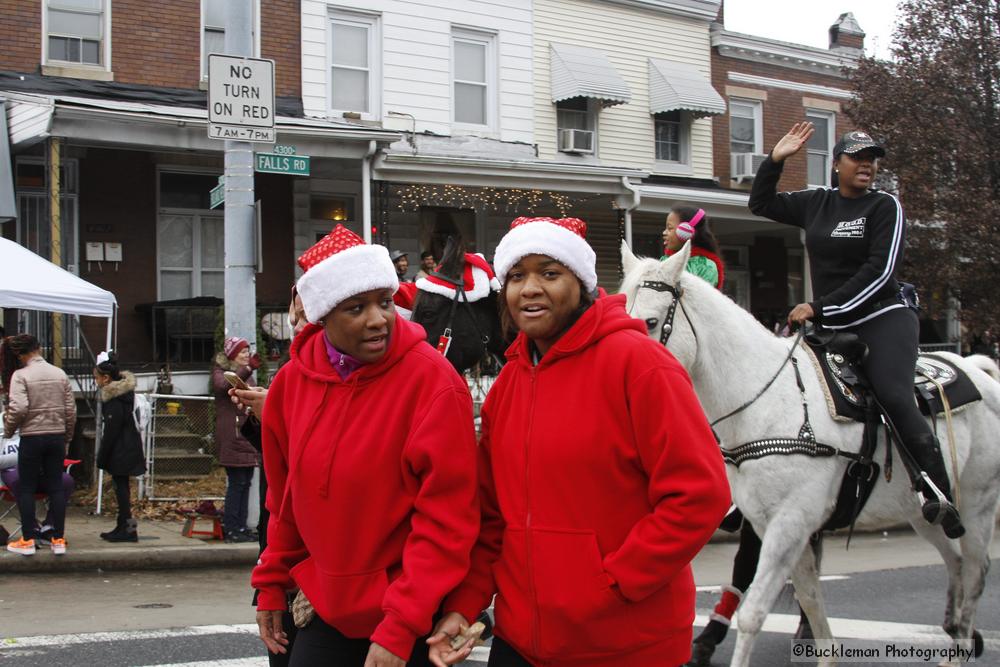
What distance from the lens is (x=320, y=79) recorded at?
58.8 feet

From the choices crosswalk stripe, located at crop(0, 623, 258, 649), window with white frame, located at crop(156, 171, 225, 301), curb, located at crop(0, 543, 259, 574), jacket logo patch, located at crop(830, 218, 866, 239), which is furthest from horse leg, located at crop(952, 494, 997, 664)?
window with white frame, located at crop(156, 171, 225, 301)

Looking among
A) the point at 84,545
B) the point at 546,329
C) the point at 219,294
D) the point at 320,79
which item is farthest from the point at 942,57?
the point at 546,329

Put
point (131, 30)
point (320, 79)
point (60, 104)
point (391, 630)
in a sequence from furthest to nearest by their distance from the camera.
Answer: point (320, 79) < point (131, 30) < point (60, 104) < point (391, 630)

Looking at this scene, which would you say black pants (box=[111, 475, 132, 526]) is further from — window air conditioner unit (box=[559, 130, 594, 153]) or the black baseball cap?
window air conditioner unit (box=[559, 130, 594, 153])

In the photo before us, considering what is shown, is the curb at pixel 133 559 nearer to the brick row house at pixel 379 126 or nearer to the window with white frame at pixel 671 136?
the brick row house at pixel 379 126

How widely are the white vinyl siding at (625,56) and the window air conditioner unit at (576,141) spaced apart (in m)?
0.19

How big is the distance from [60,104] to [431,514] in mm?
12302

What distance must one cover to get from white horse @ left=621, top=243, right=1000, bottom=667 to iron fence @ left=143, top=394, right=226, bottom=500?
821 cm

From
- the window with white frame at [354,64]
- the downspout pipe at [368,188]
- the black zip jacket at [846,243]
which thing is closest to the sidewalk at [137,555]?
the downspout pipe at [368,188]

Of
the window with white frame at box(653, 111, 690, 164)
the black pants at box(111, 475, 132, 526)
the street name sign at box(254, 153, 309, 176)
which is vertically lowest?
the black pants at box(111, 475, 132, 526)

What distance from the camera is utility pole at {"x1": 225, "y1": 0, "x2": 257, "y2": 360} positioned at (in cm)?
977

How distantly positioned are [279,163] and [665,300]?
524 centimetres

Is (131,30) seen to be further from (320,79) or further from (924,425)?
(924,425)

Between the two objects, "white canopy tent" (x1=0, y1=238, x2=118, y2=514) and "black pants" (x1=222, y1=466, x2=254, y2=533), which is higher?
"white canopy tent" (x1=0, y1=238, x2=118, y2=514)
